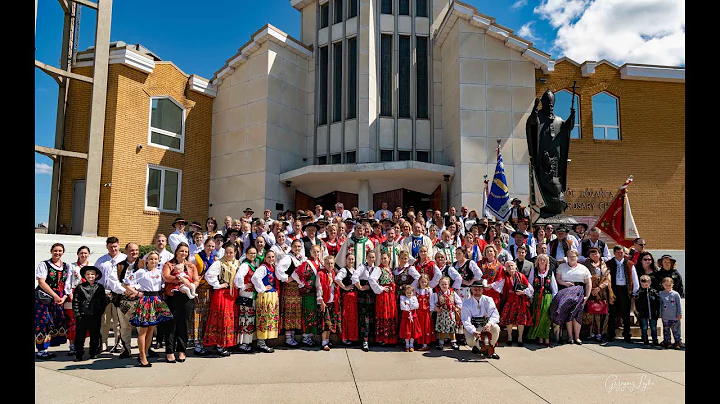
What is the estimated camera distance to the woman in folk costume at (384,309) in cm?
809

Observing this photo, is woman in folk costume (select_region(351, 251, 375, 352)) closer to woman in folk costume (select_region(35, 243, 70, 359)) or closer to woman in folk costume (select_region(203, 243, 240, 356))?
woman in folk costume (select_region(203, 243, 240, 356))

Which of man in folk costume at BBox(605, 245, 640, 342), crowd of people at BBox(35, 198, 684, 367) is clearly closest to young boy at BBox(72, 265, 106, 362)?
crowd of people at BBox(35, 198, 684, 367)

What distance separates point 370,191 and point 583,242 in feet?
33.7

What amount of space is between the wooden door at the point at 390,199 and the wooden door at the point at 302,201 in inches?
107

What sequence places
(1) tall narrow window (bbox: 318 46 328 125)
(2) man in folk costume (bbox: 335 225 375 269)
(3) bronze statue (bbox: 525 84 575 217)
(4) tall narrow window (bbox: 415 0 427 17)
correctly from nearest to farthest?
(2) man in folk costume (bbox: 335 225 375 269) < (3) bronze statue (bbox: 525 84 575 217) < (4) tall narrow window (bbox: 415 0 427 17) < (1) tall narrow window (bbox: 318 46 328 125)

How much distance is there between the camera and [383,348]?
8.07 m

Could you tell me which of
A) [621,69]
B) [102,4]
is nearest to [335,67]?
[102,4]

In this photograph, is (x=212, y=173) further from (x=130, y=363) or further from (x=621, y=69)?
(x=621, y=69)

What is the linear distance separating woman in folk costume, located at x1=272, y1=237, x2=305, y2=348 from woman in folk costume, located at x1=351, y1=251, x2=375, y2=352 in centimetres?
102

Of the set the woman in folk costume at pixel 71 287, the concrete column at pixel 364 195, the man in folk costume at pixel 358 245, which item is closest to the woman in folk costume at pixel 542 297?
the man in folk costume at pixel 358 245

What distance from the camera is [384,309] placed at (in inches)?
318

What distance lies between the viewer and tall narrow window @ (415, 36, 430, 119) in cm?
2005

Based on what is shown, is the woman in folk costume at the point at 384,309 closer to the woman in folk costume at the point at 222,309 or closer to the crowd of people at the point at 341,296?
the crowd of people at the point at 341,296

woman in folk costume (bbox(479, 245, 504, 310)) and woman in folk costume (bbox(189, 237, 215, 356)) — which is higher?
woman in folk costume (bbox(479, 245, 504, 310))
